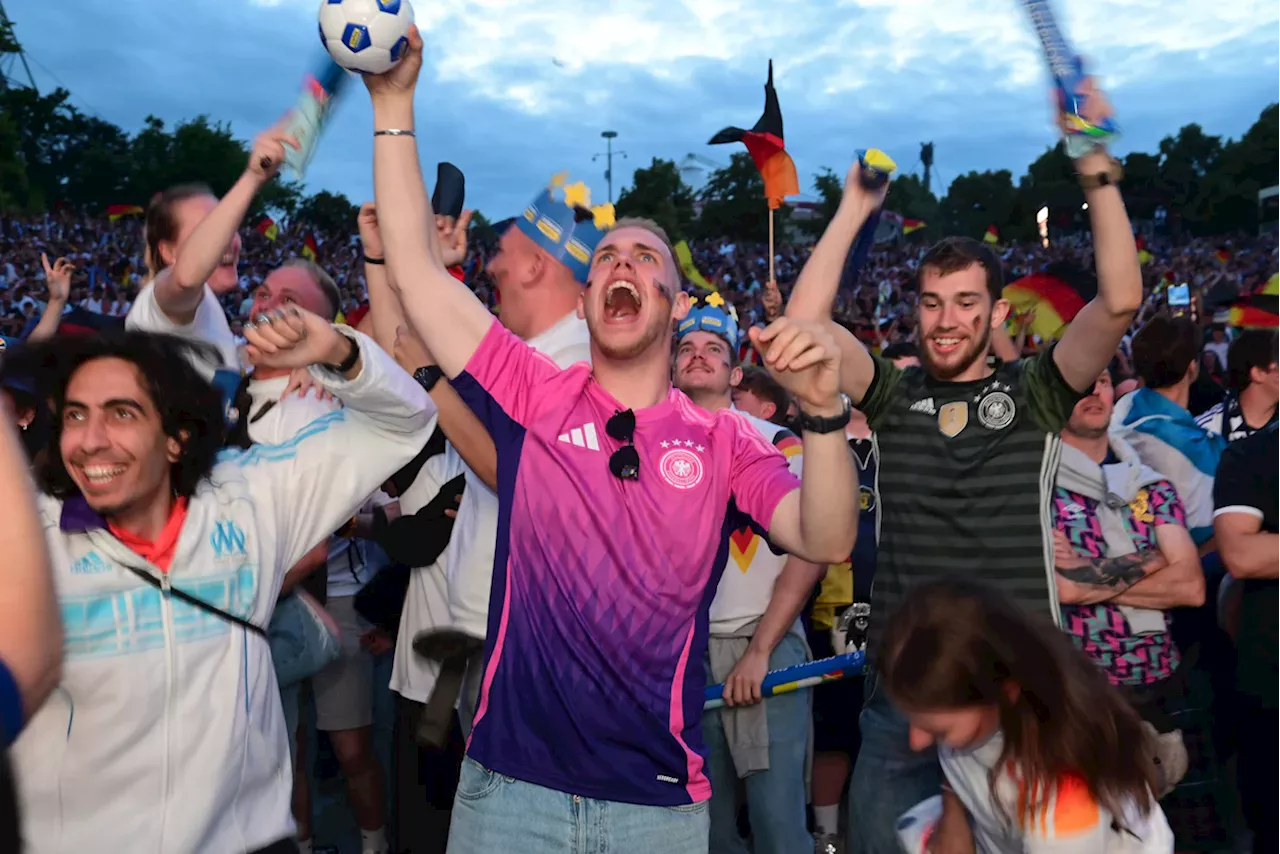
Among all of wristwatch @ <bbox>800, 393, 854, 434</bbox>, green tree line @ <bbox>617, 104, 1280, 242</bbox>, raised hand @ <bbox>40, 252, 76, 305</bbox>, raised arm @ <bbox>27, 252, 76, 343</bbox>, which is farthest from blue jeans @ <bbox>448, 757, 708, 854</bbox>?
green tree line @ <bbox>617, 104, 1280, 242</bbox>

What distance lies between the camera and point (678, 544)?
8.27 feet

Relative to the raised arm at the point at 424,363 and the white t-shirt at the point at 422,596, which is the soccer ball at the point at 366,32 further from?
the white t-shirt at the point at 422,596

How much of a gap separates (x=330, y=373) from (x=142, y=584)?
23.7 inches

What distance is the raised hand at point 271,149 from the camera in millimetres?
3139

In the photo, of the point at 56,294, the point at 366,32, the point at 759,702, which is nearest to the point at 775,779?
the point at 759,702

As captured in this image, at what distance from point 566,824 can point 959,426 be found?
1.71 metres

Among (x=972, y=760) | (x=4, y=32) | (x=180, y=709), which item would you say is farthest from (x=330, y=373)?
(x=4, y=32)

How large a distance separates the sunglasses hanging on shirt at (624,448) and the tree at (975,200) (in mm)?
78657

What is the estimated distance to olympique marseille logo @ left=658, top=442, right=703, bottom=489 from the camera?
2.56 m

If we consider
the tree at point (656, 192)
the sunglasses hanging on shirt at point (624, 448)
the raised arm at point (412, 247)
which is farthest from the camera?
the tree at point (656, 192)

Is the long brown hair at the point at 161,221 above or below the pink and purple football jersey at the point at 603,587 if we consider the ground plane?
above

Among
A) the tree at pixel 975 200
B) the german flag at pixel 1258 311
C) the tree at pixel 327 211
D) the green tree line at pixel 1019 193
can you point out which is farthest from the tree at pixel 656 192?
the tree at pixel 975 200

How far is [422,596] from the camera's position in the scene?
4266mm

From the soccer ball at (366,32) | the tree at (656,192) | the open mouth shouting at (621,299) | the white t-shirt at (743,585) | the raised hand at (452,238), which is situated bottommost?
the white t-shirt at (743,585)
